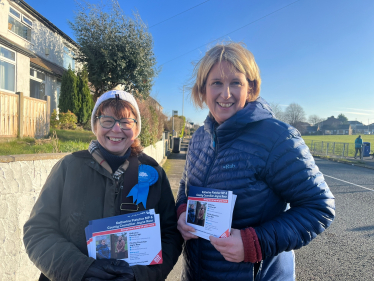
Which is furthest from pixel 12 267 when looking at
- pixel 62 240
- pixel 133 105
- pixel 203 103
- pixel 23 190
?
pixel 203 103

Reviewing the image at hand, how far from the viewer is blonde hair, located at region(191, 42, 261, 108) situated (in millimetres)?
1499

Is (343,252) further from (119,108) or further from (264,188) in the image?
(119,108)

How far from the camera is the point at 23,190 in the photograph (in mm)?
2613

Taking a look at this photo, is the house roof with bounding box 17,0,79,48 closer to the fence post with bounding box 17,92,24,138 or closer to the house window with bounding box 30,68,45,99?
the house window with bounding box 30,68,45,99

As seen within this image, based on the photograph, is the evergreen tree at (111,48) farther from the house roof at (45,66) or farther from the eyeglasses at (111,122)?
the eyeglasses at (111,122)

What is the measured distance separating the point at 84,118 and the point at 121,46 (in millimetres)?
4932

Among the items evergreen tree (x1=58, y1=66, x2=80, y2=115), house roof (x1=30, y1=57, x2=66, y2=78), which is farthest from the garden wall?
house roof (x1=30, y1=57, x2=66, y2=78)

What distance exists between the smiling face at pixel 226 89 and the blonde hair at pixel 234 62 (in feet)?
0.10

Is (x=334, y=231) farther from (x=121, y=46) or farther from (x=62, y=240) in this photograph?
(x=121, y=46)

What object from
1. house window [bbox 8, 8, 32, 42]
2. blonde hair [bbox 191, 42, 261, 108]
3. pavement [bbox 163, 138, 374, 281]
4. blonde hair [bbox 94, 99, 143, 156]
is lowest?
pavement [bbox 163, 138, 374, 281]

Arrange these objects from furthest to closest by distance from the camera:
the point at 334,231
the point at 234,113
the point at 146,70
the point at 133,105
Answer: the point at 146,70 → the point at 334,231 → the point at 133,105 → the point at 234,113

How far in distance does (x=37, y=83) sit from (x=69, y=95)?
8.30 ft

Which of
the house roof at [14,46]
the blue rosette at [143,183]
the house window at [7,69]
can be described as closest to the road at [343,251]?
the blue rosette at [143,183]

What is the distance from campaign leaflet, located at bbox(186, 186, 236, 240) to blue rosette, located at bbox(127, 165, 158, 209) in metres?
0.30
